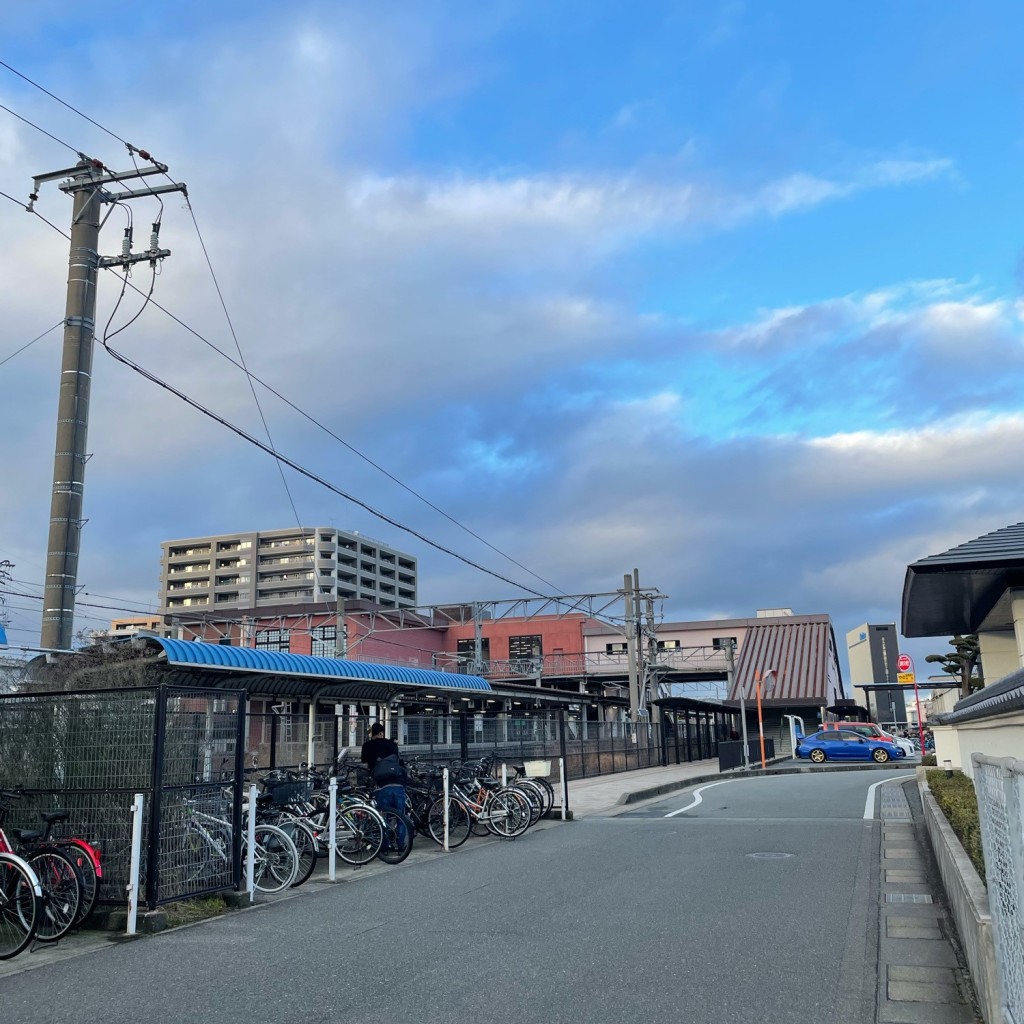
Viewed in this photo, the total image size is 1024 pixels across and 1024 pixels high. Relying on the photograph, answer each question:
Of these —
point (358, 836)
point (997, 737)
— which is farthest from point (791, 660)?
point (997, 737)

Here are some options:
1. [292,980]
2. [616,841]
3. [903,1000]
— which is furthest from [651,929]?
[616,841]

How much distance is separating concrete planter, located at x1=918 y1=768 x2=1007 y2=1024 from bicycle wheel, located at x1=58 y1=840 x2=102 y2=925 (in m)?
6.70

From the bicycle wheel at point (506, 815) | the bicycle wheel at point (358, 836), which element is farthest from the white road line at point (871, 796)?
the bicycle wheel at point (358, 836)

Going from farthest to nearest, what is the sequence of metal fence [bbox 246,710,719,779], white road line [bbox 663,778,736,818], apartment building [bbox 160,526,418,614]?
1. apartment building [bbox 160,526,418,614]
2. white road line [bbox 663,778,736,818]
3. metal fence [bbox 246,710,719,779]

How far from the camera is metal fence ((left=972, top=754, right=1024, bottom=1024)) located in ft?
11.4

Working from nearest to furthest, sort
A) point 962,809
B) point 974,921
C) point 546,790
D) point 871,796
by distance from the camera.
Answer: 1. point 974,921
2. point 962,809
3. point 546,790
4. point 871,796

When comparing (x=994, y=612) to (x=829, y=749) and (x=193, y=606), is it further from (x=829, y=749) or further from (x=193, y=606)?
(x=193, y=606)

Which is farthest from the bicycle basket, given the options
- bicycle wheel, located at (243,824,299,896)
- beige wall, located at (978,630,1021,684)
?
beige wall, located at (978,630,1021,684)

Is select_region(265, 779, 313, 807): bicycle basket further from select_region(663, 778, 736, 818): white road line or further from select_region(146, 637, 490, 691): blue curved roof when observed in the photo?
select_region(663, 778, 736, 818): white road line

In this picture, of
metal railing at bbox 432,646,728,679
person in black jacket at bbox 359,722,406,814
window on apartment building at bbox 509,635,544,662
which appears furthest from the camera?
window on apartment building at bbox 509,635,544,662

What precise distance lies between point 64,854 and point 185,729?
153cm

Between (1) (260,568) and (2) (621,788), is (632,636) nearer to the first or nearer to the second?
(2) (621,788)

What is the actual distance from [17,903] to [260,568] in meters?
113

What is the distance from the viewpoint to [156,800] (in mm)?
8539
